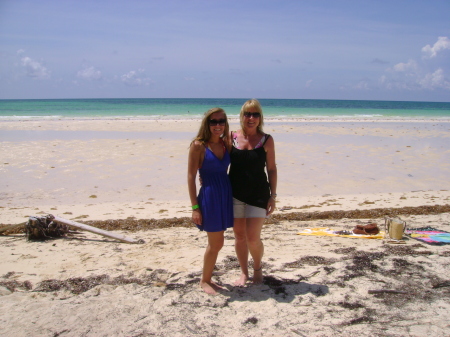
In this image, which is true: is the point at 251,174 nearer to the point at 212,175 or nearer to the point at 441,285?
the point at 212,175

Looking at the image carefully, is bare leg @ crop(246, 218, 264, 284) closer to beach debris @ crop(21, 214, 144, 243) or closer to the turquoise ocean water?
beach debris @ crop(21, 214, 144, 243)

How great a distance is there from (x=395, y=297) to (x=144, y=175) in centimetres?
708

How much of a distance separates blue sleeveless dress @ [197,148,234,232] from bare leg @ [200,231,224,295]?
107 millimetres

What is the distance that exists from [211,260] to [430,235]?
10.7ft

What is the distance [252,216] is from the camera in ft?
11.2

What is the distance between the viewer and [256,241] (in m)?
3.50

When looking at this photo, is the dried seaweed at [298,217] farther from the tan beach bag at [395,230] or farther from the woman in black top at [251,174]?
the woman in black top at [251,174]

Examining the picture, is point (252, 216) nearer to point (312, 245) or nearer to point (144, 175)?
point (312, 245)

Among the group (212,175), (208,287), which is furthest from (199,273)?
(212,175)

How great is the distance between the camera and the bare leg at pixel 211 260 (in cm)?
342

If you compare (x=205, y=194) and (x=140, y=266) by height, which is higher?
(x=205, y=194)

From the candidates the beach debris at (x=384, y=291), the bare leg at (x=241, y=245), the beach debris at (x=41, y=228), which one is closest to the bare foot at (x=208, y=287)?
the bare leg at (x=241, y=245)

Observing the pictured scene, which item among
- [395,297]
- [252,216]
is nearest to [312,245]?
[395,297]

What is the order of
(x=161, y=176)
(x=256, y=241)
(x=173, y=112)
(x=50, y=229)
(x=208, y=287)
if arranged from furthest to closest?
(x=173, y=112), (x=161, y=176), (x=50, y=229), (x=208, y=287), (x=256, y=241)
